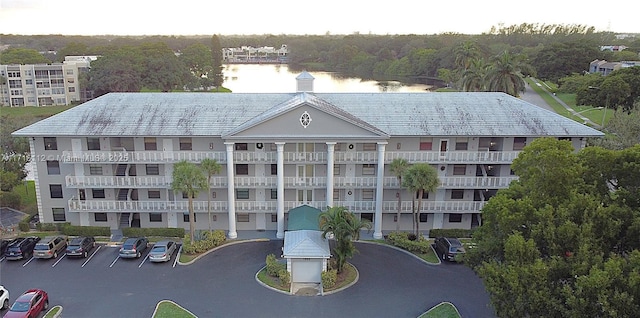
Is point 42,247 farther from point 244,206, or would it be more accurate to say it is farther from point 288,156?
point 288,156

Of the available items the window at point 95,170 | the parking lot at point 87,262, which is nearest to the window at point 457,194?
the parking lot at point 87,262

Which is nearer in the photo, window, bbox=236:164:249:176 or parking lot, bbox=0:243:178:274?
parking lot, bbox=0:243:178:274

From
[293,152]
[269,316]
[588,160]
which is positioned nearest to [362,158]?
[293,152]

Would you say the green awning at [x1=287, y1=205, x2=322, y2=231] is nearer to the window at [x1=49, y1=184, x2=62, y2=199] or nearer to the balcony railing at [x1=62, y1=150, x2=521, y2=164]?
the balcony railing at [x1=62, y1=150, x2=521, y2=164]

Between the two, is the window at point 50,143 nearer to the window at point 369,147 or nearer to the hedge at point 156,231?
the hedge at point 156,231

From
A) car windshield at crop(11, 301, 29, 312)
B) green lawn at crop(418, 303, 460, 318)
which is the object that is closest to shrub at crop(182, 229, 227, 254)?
Answer: car windshield at crop(11, 301, 29, 312)

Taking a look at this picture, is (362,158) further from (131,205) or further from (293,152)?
(131,205)
